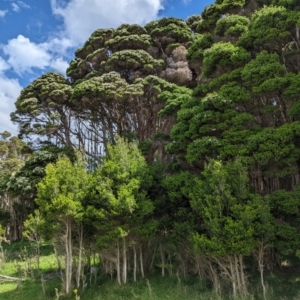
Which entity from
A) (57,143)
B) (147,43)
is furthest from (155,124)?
(57,143)

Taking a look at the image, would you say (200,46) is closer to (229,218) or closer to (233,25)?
(233,25)

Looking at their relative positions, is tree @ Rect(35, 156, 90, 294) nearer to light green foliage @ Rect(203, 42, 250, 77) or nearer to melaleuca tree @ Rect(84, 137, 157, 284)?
melaleuca tree @ Rect(84, 137, 157, 284)

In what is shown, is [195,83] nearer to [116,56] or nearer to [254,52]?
[116,56]

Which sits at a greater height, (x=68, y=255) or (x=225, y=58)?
(x=225, y=58)

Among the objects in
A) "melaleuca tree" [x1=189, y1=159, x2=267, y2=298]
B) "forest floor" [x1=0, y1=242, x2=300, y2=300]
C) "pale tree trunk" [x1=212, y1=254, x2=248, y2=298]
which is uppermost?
"melaleuca tree" [x1=189, y1=159, x2=267, y2=298]

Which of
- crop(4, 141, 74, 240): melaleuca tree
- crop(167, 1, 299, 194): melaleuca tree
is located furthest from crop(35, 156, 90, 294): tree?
crop(4, 141, 74, 240): melaleuca tree

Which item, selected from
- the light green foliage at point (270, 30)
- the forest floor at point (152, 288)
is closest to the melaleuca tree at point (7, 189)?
the forest floor at point (152, 288)

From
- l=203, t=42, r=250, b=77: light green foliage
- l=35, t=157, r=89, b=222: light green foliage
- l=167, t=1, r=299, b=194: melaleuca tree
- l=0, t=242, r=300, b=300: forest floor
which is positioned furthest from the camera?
l=203, t=42, r=250, b=77: light green foliage

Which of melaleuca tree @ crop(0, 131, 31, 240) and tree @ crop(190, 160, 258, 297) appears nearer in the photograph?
tree @ crop(190, 160, 258, 297)

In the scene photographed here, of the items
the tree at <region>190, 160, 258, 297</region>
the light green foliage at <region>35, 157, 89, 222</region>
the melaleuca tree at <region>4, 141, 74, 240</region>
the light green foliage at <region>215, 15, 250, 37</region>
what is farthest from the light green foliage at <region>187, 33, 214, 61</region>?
the melaleuca tree at <region>4, 141, 74, 240</region>

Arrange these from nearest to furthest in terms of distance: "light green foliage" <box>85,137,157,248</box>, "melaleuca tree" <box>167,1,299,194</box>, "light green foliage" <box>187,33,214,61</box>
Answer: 1. "melaleuca tree" <box>167,1,299,194</box>
2. "light green foliage" <box>85,137,157,248</box>
3. "light green foliage" <box>187,33,214,61</box>

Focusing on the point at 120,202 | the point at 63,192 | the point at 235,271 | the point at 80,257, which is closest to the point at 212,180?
the point at 235,271

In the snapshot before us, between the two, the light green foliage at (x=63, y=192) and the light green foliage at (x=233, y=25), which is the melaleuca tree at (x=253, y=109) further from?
the light green foliage at (x=63, y=192)

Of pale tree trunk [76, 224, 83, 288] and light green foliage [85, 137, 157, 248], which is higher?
light green foliage [85, 137, 157, 248]
